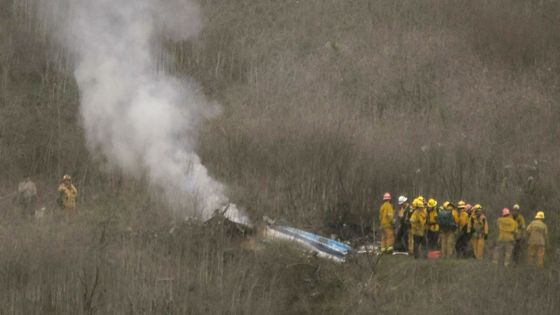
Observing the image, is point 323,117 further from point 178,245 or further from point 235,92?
point 178,245

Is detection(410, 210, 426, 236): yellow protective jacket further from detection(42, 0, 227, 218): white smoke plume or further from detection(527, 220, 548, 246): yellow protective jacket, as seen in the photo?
detection(42, 0, 227, 218): white smoke plume

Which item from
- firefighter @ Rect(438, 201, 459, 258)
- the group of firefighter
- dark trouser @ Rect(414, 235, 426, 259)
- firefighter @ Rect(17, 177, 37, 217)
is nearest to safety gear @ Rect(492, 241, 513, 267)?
the group of firefighter

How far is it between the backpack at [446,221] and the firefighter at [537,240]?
4.98ft

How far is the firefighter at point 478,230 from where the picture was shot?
78.3 feet

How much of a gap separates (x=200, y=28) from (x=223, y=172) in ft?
32.9

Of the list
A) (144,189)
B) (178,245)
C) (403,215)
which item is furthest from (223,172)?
(403,215)

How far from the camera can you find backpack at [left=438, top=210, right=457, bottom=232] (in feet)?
78.3

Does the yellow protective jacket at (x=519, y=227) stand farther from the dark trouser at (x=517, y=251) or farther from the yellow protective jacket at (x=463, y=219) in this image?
the yellow protective jacket at (x=463, y=219)

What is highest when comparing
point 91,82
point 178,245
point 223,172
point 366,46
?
point 366,46

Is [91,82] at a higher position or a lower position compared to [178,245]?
higher

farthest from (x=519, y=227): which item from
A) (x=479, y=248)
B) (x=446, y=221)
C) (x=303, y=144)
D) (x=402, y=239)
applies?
(x=303, y=144)

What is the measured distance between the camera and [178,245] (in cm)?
2619

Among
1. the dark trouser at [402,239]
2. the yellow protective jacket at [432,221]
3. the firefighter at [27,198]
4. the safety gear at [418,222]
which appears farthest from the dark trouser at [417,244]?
the firefighter at [27,198]

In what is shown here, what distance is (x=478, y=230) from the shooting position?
78.8 ft
